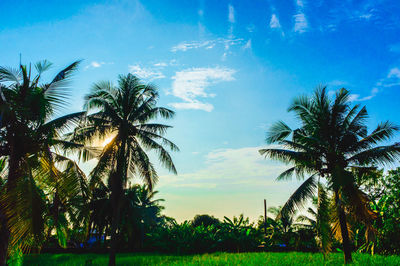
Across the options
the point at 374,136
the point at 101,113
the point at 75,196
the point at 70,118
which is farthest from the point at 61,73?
the point at 374,136

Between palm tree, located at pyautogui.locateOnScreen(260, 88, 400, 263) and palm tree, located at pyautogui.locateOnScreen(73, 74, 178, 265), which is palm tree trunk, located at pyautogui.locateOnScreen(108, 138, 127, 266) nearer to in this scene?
palm tree, located at pyautogui.locateOnScreen(73, 74, 178, 265)

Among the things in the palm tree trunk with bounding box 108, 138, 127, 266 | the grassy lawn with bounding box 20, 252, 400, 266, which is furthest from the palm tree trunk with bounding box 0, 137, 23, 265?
the palm tree trunk with bounding box 108, 138, 127, 266

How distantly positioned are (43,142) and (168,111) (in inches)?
366

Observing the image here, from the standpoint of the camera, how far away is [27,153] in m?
7.34

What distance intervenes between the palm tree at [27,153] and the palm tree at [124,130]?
6.36 metres

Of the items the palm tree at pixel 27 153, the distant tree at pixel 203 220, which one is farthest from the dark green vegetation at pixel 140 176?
the distant tree at pixel 203 220

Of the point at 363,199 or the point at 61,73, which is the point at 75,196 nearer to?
the point at 61,73

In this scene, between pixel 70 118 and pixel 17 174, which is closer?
pixel 17 174

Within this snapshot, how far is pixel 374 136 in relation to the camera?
1080 centimetres

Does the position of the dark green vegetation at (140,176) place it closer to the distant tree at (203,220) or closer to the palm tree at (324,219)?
the palm tree at (324,219)

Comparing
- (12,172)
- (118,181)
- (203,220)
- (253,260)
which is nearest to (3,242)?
(12,172)

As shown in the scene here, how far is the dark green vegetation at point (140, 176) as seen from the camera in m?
6.73

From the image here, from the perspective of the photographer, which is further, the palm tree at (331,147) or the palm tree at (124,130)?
the palm tree at (124,130)

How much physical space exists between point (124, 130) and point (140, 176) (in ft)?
9.79
